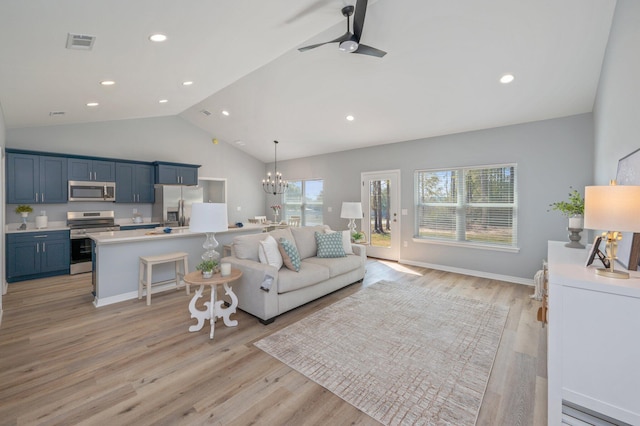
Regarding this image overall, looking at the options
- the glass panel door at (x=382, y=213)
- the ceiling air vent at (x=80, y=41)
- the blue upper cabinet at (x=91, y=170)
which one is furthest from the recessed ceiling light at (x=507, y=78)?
the blue upper cabinet at (x=91, y=170)

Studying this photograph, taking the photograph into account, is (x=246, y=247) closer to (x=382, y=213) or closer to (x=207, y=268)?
(x=207, y=268)

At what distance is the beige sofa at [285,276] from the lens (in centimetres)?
304

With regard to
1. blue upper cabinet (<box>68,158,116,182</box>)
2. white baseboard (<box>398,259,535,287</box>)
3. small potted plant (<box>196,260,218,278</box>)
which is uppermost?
blue upper cabinet (<box>68,158,116,182</box>)

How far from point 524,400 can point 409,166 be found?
179 inches

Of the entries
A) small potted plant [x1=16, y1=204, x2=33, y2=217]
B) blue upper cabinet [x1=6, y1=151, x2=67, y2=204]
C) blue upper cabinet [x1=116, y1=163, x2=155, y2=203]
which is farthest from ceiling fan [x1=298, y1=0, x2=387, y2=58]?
small potted plant [x1=16, y1=204, x2=33, y2=217]

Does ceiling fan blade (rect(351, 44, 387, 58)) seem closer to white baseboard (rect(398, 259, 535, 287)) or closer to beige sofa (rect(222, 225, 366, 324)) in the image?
beige sofa (rect(222, 225, 366, 324))

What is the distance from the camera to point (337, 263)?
390 centimetres

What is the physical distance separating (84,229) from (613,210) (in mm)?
7215

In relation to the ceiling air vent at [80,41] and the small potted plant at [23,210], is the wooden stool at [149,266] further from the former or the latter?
the small potted plant at [23,210]

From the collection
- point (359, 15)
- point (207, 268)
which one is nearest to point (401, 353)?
point (207, 268)

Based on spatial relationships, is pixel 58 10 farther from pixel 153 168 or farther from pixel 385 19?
pixel 153 168

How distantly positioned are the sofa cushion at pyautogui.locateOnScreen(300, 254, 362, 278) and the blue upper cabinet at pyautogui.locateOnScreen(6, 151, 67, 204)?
16.7 ft

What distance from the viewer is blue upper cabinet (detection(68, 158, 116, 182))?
17.5 ft

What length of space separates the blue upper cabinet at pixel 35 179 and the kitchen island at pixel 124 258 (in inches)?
85.6
